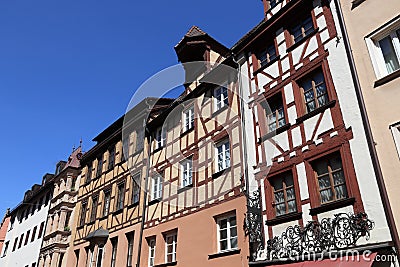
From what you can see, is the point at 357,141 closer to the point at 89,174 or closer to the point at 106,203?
the point at 106,203

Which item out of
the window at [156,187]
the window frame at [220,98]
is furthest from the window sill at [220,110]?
the window at [156,187]

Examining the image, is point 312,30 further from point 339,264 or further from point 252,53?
point 339,264

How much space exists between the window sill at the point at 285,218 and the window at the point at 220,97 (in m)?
5.16

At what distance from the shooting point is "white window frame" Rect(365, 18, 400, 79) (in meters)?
8.20

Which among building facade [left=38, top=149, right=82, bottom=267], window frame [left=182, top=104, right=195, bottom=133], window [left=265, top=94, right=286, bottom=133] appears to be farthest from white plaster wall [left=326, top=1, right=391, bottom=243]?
building facade [left=38, top=149, right=82, bottom=267]

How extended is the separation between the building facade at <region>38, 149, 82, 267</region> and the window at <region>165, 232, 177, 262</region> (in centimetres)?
921

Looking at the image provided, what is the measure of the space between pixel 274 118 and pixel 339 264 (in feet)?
15.6

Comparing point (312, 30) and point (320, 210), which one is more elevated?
point (312, 30)

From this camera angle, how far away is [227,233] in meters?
11.0

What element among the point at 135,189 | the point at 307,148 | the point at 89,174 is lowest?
the point at 307,148

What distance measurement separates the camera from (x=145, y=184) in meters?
16.2

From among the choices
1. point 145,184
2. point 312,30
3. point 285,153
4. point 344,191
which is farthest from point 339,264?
point 145,184

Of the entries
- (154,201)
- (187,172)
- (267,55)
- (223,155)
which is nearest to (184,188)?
(187,172)

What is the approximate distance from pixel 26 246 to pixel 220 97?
2215 centimetres
